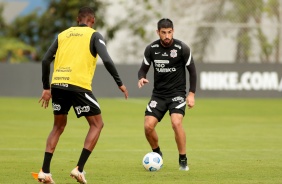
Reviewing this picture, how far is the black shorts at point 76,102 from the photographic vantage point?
34.4 feet

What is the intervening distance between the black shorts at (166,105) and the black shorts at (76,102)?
2.03 m

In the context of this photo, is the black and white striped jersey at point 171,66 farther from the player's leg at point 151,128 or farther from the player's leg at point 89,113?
the player's leg at point 89,113

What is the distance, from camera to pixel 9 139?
54.7 ft

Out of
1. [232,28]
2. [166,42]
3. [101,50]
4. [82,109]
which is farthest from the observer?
[232,28]

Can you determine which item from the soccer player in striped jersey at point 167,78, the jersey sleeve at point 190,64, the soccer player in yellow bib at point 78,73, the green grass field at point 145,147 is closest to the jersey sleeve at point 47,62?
the soccer player in yellow bib at point 78,73

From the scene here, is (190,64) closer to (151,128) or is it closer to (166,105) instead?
(166,105)

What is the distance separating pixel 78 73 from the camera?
1047 centimetres

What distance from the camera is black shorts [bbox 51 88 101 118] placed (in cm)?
1048

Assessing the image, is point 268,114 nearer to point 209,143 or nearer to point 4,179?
point 209,143

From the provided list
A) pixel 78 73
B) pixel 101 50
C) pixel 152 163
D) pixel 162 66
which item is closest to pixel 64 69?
pixel 78 73

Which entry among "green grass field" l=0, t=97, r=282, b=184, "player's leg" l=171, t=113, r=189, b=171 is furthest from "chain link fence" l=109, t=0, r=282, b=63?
"player's leg" l=171, t=113, r=189, b=171

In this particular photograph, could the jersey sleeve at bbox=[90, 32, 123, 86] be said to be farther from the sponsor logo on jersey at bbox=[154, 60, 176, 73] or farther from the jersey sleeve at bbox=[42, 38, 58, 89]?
the sponsor logo on jersey at bbox=[154, 60, 176, 73]

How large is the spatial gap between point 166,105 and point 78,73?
2.36 metres

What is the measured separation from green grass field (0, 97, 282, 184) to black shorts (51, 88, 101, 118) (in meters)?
0.89
